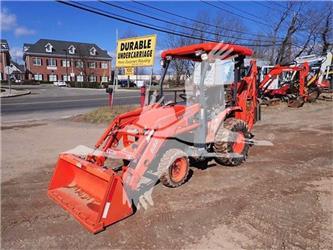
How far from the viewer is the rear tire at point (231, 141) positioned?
589 cm

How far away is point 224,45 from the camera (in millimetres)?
5566

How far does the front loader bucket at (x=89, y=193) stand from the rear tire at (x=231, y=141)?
2451 millimetres

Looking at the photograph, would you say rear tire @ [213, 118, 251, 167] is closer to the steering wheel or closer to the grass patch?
the steering wheel

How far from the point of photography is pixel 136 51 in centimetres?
1302

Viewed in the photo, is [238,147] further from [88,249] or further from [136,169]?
[88,249]

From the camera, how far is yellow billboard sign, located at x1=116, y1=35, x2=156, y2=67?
41.2 ft

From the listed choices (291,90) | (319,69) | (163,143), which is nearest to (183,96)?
(163,143)

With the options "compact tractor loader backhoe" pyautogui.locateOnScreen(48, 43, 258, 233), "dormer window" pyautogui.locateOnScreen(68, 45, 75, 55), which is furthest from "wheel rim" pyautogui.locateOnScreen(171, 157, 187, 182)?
"dormer window" pyautogui.locateOnScreen(68, 45, 75, 55)

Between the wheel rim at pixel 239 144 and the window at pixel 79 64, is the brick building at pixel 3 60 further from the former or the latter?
the wheel rim at pixel 239 144

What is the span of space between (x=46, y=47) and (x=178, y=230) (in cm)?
7789

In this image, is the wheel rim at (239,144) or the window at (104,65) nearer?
the wheel rim at (239,144)

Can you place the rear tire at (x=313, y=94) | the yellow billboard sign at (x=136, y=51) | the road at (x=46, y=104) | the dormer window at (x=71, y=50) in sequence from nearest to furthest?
the yellow billboard sign at (x=136, y=51)
the road at (x=46, y=104)
the rear tire at (x=313, y=94)
the dormer window at (x=71, y=50)

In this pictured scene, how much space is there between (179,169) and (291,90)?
14.8 m

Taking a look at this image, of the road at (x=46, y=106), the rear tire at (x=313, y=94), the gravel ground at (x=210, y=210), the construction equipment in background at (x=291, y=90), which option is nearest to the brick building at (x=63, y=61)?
the road at (x=46, y=106)
